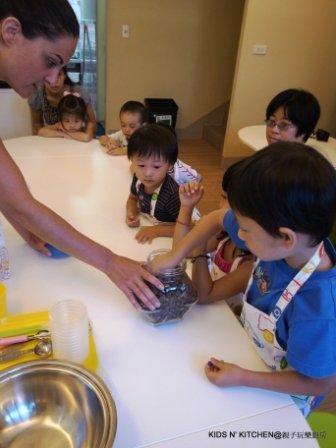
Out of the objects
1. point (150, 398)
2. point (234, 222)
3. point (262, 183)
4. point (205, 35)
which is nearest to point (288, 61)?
point (205, 35)

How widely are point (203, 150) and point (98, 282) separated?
3565 mm

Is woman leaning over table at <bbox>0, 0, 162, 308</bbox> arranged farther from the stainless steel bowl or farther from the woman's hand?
the stainless steel bowl

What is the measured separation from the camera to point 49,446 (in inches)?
24.9

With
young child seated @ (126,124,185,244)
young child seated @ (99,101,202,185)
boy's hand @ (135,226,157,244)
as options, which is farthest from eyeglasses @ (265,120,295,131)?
boy's hand @ (135,226,157,244)

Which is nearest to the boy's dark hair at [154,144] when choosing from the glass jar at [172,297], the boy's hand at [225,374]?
the glass jar at [172,297]

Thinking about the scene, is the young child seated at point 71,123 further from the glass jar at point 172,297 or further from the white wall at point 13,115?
the glass jar at point 172,297

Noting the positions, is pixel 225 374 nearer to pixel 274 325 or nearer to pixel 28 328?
pixel 274 325

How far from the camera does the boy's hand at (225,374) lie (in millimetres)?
729

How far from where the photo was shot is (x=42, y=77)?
934mm

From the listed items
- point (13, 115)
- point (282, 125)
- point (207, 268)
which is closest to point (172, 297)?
point (207, 268)

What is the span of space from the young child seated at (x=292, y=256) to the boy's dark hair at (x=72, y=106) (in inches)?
66.8

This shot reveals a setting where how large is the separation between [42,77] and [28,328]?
0.61 meters

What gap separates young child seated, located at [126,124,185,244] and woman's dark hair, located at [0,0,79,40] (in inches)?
19.1

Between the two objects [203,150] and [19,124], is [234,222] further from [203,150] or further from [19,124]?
[203,150]
